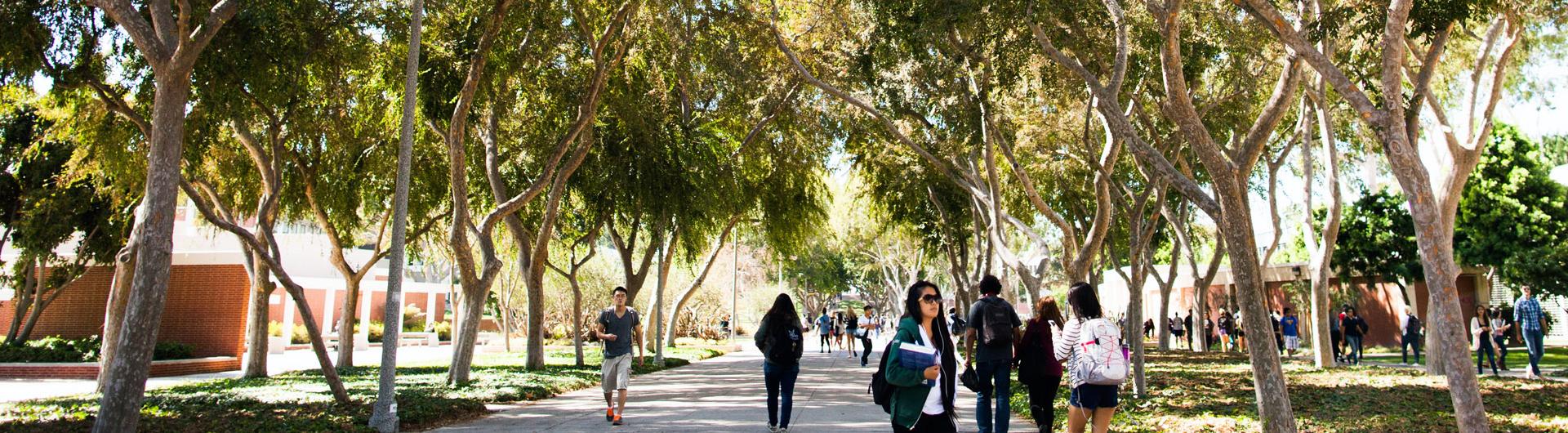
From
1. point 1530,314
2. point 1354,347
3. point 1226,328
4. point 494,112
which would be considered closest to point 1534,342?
point 1530,314

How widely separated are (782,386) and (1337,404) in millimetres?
6946

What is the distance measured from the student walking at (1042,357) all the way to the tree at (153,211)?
281 inches

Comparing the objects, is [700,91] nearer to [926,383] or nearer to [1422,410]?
[1422,410]

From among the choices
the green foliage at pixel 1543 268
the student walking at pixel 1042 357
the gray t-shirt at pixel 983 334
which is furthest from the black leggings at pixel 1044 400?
the green foliage at pixel 1543 268

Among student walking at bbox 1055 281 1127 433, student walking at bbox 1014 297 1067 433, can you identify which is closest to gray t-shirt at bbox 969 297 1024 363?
student walking at bbox 1014 297 1067 433

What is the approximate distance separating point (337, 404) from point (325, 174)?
24.6 feet

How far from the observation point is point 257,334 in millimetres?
16953

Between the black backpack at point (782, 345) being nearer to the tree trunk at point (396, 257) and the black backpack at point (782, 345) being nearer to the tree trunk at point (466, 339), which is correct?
the tree trunk at point (396, 257)

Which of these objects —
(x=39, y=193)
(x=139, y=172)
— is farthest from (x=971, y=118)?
(x=39, y=193)

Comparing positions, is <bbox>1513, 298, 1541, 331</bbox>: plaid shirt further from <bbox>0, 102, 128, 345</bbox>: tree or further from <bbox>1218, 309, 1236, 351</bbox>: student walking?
<bbox>0, 102, 128, 345</bbox>: tree

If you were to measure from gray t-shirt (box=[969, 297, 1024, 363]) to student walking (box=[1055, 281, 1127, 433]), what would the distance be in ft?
2.41

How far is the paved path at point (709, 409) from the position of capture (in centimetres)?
993

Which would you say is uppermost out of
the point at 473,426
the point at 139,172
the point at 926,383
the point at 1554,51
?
the point at 1554,51

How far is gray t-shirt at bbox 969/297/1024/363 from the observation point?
315 inches
